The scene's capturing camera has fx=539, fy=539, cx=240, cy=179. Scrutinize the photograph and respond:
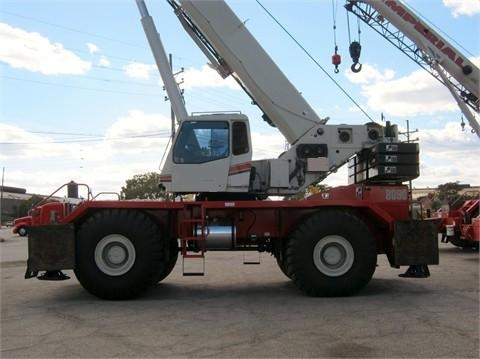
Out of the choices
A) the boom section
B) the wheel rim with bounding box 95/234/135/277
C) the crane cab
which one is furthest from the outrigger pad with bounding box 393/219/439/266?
the wheel rim with bounding box 95/234/135/277

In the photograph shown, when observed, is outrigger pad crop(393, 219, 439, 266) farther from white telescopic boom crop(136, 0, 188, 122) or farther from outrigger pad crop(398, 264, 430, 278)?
white telescopic boom crop(136, 0, 188, 122)

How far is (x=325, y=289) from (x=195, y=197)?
3058 millimetres

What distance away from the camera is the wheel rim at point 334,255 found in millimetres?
9617

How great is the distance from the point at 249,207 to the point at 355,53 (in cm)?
773

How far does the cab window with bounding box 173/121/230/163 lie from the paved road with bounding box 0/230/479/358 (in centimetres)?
260

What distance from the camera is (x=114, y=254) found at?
967 centimetres

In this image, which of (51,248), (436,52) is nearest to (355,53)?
(436,52)

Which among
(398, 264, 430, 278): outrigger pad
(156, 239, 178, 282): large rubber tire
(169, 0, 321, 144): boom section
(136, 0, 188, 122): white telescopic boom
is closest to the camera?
(398, 264, 430, 278): outrigger pad

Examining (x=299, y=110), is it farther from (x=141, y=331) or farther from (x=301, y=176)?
(x=141, y=331)

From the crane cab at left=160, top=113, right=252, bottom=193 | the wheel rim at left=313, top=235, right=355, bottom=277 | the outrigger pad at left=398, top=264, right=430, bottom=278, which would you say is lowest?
the outrigger pad at left=398, top=264, right=430, bottom=278

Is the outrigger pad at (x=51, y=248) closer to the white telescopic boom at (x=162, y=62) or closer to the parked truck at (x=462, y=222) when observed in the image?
the white telescopic boom at (x=162, y=62)

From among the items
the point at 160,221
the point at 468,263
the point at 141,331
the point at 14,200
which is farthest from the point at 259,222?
the point at 14,200

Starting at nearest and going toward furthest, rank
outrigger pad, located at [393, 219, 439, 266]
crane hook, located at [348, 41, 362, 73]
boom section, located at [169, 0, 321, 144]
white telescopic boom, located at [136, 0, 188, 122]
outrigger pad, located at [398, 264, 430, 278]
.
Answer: outrigger pad, located at [393, 219, 439, 266] < outrigger pad, located at [398, 264, 430, 278] < boom section, located at [169, 0, 321, 144] < white telescopic boom, located at [136, 0, 188, 122] < crane hook, located at [348, 41, 362, 73]

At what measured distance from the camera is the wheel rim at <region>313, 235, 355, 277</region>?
31.6 feet
